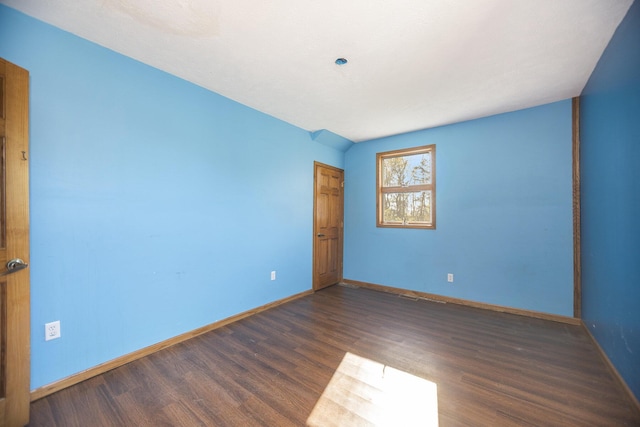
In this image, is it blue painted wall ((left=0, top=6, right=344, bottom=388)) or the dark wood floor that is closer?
the dark wood floor

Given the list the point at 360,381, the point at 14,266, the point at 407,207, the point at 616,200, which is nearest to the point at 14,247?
the point at 14,266

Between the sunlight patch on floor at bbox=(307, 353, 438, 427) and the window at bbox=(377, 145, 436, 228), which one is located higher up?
the window at bbox=(377, 145, 436, 228)

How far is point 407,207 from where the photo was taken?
13.3 feet

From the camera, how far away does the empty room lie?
1.58 metres

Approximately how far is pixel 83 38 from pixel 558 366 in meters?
4.48

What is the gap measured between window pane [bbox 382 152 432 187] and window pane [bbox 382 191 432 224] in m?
0.19

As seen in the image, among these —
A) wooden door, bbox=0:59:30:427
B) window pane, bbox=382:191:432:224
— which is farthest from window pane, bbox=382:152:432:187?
wooden door, bbox=0:59:30:427

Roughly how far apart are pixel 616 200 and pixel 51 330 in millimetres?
4152

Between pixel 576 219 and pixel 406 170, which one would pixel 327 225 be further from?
pixel 576 219

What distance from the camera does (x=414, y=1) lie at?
153 cm

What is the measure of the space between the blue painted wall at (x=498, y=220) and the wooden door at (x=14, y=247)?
3.90m

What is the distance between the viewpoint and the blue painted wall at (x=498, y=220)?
2922 mm

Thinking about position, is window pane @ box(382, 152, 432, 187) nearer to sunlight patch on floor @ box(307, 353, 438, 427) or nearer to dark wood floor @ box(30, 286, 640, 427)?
dark wood floor @ box(30, 286, 640, 427)

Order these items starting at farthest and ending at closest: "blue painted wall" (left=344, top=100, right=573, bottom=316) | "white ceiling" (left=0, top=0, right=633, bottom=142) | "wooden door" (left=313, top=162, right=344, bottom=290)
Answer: "wooden door" (left=313, top=162, right=344, bottom=290) → "blue painted wall" (left=344, top=100, right=573, bottom=316) → "white ceiling" (left=0, top=0, right=633, bottom=142)
